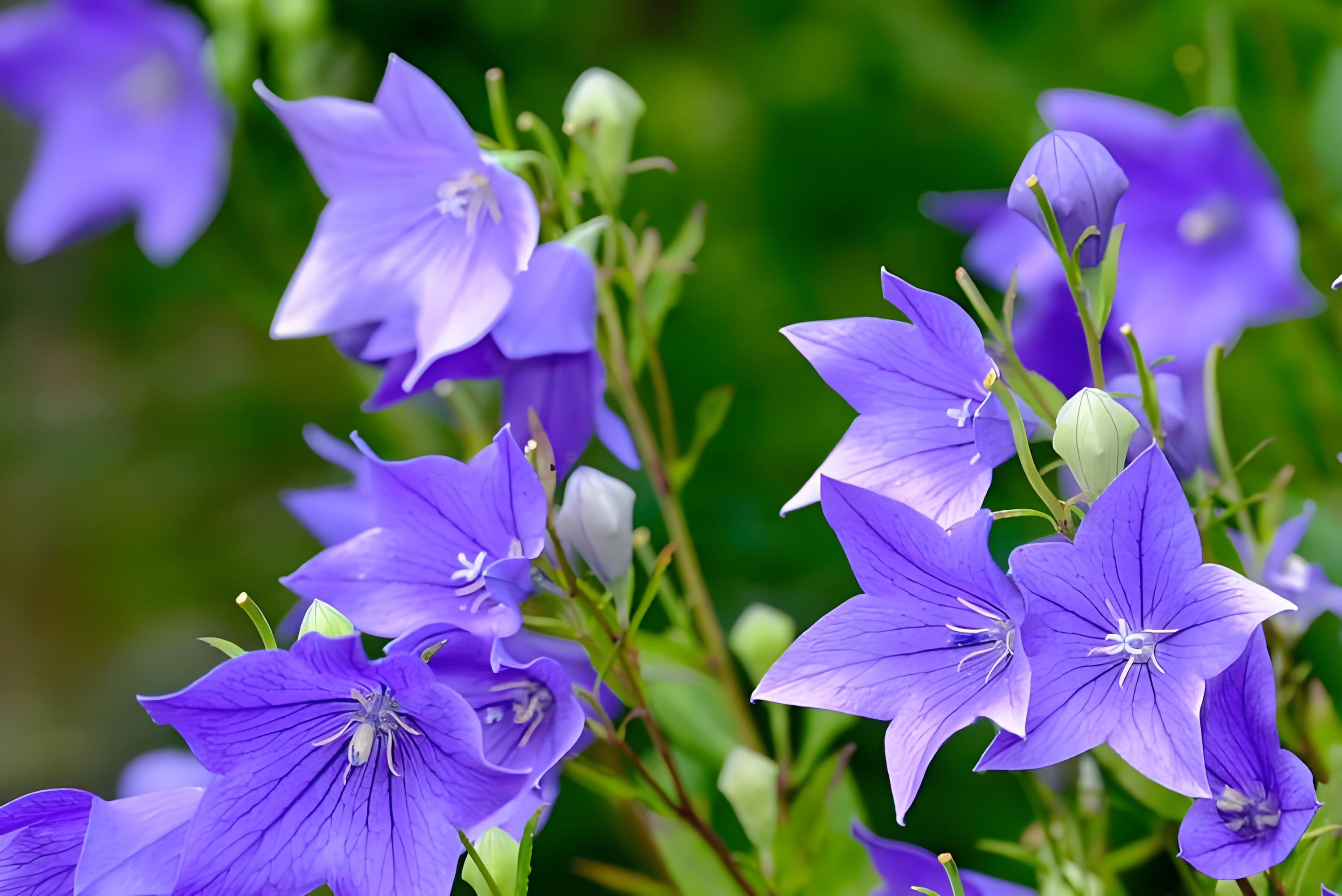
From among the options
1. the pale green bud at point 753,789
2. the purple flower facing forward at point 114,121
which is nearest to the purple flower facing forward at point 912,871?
the pale green bud at point 753,789

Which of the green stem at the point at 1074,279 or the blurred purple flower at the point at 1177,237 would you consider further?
the blurred purple flower at the point at 1177,237

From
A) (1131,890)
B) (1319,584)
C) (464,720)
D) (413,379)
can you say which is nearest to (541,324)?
(413,379)

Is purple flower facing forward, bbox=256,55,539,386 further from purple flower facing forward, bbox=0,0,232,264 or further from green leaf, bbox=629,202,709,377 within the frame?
purple flower facing forward, bbox=0,0,232,264

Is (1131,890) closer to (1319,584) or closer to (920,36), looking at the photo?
(1319,584)

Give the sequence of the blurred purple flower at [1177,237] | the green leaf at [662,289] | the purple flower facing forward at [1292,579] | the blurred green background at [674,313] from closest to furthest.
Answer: the purple flower facing forward at [1292,579] < the green leaf at [662,289] < the blurred purple flower at [1177,237] < the blurred green background at [674,313]

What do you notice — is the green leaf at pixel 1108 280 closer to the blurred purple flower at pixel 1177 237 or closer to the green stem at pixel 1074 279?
the green stem at pixel 1074 279

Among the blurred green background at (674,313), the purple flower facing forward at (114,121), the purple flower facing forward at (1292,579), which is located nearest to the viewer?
the purple flower facing forward at (1292,579)

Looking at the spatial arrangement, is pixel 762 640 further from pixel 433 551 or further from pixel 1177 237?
pixel 1177 237
